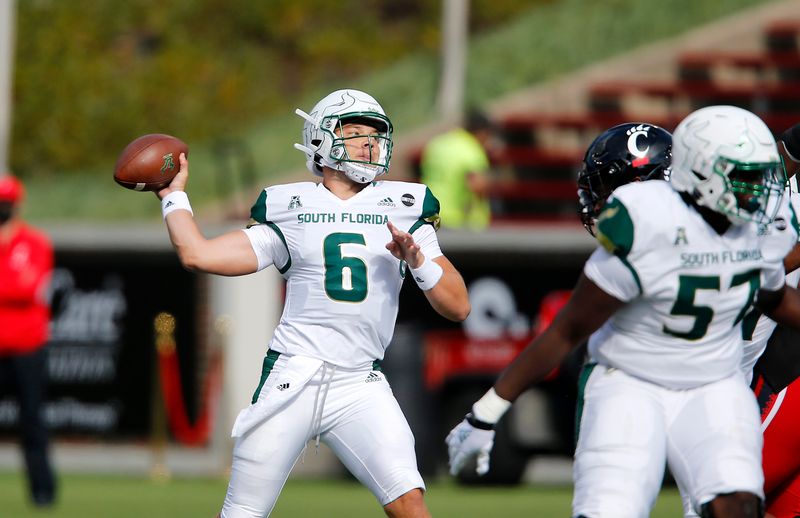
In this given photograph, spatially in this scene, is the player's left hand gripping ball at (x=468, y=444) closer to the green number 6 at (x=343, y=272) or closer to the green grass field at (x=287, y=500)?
the green number 6 at (x=343, y=272)

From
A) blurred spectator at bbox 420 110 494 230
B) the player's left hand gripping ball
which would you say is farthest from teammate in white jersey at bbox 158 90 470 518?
blurred spectator at bbox 420 110 494 230

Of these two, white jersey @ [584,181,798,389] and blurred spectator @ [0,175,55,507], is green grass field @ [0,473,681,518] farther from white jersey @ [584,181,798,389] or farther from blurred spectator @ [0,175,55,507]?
white jersey @ [584,181,798,389]

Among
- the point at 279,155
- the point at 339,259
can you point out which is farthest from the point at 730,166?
the point at 279,155

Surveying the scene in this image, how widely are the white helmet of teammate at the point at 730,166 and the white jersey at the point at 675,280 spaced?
0.22ft

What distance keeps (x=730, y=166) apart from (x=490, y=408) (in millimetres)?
984

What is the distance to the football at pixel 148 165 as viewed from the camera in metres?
5.25

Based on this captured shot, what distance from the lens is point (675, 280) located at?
14.6ft

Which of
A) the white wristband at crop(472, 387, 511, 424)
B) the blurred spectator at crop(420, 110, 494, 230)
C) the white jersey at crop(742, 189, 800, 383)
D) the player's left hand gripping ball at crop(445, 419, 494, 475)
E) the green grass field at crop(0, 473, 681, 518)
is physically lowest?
the green grass field at crop(0, 473, 681, 518)

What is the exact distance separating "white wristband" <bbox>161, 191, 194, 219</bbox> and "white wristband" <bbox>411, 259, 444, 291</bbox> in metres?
0.78

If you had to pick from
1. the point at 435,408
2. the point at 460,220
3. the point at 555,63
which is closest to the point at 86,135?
the point at 555,63

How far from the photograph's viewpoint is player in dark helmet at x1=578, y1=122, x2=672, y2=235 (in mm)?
5078

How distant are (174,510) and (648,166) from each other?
15.4 feet

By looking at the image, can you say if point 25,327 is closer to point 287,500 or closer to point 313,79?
point 287,500

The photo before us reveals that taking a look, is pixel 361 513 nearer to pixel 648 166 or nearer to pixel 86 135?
pixel 648 166
